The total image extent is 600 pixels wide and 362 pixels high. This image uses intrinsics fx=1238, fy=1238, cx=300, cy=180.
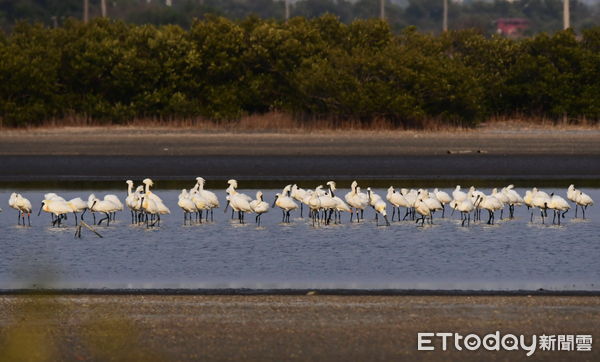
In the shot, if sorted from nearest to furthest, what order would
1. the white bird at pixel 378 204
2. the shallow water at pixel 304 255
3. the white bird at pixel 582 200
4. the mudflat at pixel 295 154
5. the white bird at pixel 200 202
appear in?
the shallow water at pixel 304 255 → the white bird at pixel 378 204 → the white bird at pixel 200 202 → the white bird at pixel 582 200 → the mudflat at pixel 295 154

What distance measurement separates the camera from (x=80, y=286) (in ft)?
45.6

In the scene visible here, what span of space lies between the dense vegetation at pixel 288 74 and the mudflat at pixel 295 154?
8.74 ft

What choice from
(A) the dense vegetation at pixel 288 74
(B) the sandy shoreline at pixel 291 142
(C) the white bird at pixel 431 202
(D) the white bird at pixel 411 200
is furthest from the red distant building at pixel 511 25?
(C) the white bird at pixel 431 202

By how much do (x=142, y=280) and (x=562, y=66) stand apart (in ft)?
115

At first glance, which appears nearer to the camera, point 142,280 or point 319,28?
point 142,280

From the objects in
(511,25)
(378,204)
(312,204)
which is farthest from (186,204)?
(511,25)

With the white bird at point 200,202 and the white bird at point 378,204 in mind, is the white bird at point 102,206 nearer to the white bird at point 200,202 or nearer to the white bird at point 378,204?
the white bird at point 200,202

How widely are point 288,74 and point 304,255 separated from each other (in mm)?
30510

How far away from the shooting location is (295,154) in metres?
34.5

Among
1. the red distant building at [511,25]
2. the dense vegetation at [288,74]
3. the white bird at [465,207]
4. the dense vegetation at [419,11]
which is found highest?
the dense vegetation at [419,11]

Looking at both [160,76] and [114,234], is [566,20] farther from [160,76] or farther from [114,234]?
[114,234]

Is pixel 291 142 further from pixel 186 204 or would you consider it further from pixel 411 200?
pixel 186 204

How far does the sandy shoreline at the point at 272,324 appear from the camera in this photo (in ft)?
34.1

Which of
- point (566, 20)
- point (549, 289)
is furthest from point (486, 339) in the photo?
point (566, 20)
